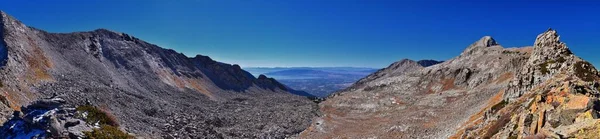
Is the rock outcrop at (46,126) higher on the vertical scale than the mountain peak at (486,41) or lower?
lower

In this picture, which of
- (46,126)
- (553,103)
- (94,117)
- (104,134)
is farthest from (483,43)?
(46,126)

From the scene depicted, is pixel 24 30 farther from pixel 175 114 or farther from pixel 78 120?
pixel 78 120

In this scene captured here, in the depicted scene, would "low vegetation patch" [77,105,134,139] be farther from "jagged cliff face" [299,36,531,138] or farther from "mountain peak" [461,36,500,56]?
"mountain peak" [461,36,500,56]

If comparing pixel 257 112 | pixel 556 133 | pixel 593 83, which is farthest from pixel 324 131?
pixel 556 133

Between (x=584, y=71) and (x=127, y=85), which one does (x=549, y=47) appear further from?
(x=127, y=85)

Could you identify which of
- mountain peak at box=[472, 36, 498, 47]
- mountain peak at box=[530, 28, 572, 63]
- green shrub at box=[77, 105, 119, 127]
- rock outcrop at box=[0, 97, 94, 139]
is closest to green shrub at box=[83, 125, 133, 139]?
rock outcrop at box=[0, 97, 94, 139]

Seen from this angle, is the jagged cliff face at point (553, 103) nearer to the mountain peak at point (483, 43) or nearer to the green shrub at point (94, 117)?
the green shrub at point (94, 117)

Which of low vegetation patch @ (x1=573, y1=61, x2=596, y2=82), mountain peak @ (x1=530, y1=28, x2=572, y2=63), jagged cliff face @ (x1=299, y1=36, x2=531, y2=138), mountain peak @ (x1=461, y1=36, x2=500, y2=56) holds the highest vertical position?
mountain peak @ (x1=461, y1=36, x2=500, y2=56)

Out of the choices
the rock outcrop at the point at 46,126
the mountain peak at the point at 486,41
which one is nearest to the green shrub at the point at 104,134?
the rock outcrop at the point at 46,126
